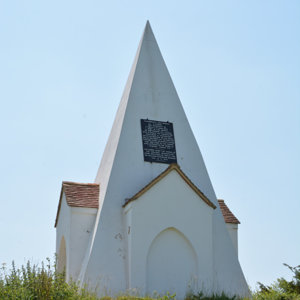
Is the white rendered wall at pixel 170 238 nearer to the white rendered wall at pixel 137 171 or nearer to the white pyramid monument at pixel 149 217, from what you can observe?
the white pyramid monument at pixel 149 217

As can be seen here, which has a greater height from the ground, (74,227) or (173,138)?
(173,138)

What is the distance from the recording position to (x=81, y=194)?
1934 centimetres

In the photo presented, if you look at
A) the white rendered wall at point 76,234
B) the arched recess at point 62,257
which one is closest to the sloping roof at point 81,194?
the white rendered wall at point 76,234

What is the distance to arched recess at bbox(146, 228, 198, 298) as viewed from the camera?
17453 millimetres

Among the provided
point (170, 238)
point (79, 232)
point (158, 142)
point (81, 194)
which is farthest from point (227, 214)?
point (79, 232)

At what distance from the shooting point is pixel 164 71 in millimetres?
21656

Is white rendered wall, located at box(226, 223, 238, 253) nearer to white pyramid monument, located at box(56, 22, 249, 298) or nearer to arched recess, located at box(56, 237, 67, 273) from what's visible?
white pyramid monument, located at box(56, 22, 249, 298)

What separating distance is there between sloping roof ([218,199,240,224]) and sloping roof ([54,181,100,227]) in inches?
204

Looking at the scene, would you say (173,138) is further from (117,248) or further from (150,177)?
(117,248)

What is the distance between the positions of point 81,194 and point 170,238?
3.75 metres

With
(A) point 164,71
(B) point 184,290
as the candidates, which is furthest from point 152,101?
(B) point 184,290

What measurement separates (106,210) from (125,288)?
2.74 m

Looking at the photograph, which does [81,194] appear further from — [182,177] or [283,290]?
[283,290]

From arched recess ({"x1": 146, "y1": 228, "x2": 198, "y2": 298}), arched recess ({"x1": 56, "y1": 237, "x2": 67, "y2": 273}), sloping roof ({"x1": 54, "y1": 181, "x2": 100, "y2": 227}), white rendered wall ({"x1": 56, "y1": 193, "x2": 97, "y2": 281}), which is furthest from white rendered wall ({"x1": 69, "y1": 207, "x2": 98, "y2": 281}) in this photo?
arched recess ({"x1": 146, "y1": 228, "x2": 198, "y2": 298})
